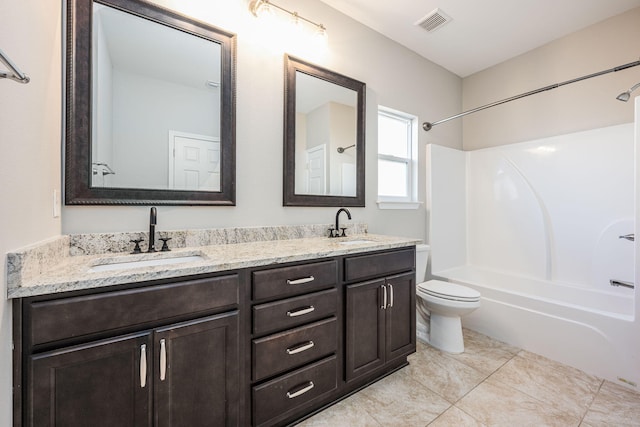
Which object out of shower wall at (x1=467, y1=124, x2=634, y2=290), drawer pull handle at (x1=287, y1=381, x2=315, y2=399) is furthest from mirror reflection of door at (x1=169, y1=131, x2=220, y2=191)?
shower wall at (x1=467, y1=124, x2=634, y2=290)

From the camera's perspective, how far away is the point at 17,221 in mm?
867

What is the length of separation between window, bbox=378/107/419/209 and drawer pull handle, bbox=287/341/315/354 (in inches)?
57.2

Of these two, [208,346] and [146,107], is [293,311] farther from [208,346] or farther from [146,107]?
[146,107]

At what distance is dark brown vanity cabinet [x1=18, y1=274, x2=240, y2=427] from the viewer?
2.76 ft

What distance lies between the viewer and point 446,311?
6.95 ft

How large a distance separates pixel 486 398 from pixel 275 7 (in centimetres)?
283

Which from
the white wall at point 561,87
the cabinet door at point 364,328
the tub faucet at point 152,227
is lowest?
the cabinet door at point 364,328

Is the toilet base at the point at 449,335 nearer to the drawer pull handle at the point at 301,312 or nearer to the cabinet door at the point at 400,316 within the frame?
the cabinet door at the point at 400,316

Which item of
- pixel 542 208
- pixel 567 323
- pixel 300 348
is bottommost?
pixel 567 323

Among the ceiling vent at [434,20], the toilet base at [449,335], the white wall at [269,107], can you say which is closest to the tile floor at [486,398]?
the toilet base at [449,335]

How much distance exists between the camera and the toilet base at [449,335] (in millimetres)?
2164

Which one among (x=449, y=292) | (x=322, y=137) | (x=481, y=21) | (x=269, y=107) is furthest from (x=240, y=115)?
(x=481, y=21)

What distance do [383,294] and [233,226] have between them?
1.06 metres

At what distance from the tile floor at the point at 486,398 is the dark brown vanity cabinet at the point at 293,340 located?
214 millimetres
